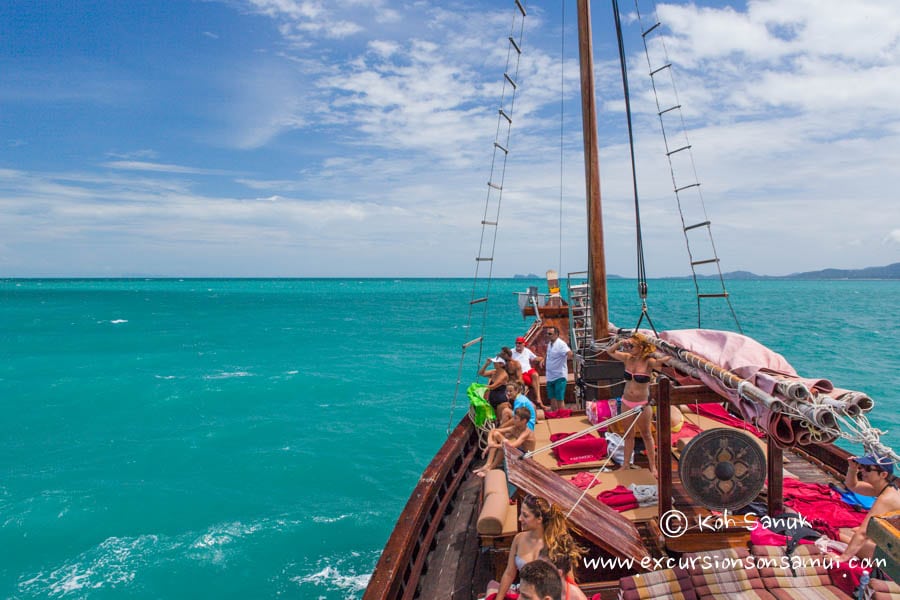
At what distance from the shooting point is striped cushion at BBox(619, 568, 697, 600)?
4.21 m

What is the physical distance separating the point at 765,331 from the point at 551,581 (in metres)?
61.6

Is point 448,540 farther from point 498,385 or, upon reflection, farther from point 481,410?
point 498,385

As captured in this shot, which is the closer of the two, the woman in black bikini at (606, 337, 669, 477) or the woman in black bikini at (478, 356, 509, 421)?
the woman in black bikini at (606, 337, 669, 477)

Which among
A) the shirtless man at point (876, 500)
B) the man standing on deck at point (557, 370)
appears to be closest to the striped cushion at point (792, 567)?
the shirtless man at point (876, 500)

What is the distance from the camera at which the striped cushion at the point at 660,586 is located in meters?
4.21

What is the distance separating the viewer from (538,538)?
4.68 meters

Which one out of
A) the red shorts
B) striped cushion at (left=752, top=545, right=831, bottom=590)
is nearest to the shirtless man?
striped cushion at (left=752, top=545, right=831, bottom=590)

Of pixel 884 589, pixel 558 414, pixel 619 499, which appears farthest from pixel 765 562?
pixel 558 414

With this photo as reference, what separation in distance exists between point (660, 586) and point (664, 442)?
1343 mm

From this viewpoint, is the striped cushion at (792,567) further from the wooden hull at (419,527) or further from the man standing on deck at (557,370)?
the man standing on deck at (557,370)

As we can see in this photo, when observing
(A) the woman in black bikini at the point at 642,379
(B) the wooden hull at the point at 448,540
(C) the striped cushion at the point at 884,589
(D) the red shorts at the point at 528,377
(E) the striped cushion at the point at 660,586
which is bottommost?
(B) the wooden hull at the point at 448,540

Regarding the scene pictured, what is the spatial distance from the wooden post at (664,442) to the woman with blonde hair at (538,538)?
1.24m

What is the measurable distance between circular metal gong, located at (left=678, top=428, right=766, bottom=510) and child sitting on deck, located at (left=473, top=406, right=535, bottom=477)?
2701 mm

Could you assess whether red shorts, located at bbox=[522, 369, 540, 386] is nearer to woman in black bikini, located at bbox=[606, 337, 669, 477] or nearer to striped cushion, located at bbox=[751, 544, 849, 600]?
woman in black bikini, located at bbox=[606, 337, 669, 477]
